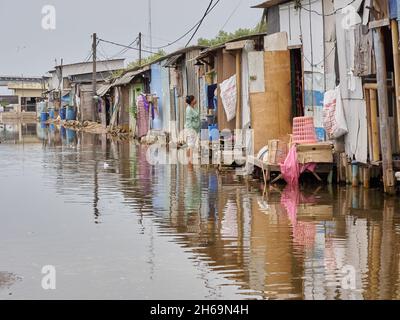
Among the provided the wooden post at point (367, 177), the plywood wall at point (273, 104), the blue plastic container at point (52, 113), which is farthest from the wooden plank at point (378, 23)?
the blue plastic container at point (52, 113)

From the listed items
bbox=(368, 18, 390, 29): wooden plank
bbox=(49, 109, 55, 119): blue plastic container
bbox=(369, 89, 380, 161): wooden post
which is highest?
bbox=(49, 109, 55, 119): blue plastic container

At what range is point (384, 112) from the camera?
13.0 metres

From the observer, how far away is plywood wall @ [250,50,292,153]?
677 inches

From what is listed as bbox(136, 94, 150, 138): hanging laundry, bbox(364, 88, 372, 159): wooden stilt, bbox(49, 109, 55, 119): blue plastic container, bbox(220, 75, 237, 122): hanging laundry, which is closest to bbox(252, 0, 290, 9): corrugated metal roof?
bbox(220, 75, 237, 122): hanging laundry

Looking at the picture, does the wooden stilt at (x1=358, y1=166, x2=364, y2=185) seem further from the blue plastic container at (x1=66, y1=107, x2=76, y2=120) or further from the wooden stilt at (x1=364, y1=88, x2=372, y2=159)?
the blue plastic container at (x1=66, y1=107, x2=76, y2=120)

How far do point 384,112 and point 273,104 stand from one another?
15.0 ft

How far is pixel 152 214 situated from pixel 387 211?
12.2 feet

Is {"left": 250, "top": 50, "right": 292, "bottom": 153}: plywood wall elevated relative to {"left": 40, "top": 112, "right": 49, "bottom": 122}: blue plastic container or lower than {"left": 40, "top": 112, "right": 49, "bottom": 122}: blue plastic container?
lower

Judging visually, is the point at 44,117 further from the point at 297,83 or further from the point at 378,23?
the point at 378,23

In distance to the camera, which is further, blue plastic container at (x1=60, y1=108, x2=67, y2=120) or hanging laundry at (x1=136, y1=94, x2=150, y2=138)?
blue plastic container at (x1=60, y1=108, x2=67, y2=120)

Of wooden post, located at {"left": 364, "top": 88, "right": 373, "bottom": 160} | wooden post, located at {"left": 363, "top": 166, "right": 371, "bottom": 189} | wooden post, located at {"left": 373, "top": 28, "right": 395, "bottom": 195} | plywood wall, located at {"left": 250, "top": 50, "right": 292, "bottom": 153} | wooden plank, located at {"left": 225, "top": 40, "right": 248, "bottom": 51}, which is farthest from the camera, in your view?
wooden plank, located at {"left": 225, "top": 40, "right": 248, "bottom": 51}

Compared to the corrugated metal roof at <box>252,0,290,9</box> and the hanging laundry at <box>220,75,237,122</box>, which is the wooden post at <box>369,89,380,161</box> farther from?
the hanging laundry at <box>220,75,237,122</box>

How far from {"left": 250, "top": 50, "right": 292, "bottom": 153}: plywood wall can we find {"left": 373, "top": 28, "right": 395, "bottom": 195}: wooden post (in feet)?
14.1

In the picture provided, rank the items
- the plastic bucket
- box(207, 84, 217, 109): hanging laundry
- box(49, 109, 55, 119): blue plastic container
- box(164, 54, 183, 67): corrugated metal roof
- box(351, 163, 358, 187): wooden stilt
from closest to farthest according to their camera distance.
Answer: box(351, 163, 358, 187): wooden stilt < the plastic bucket < box(207, 84, 217, 109): hanging laundry < box(164, 54, 183, 67): corrugated metal roof < box(49, 109, 55, 119): blue plastic container
